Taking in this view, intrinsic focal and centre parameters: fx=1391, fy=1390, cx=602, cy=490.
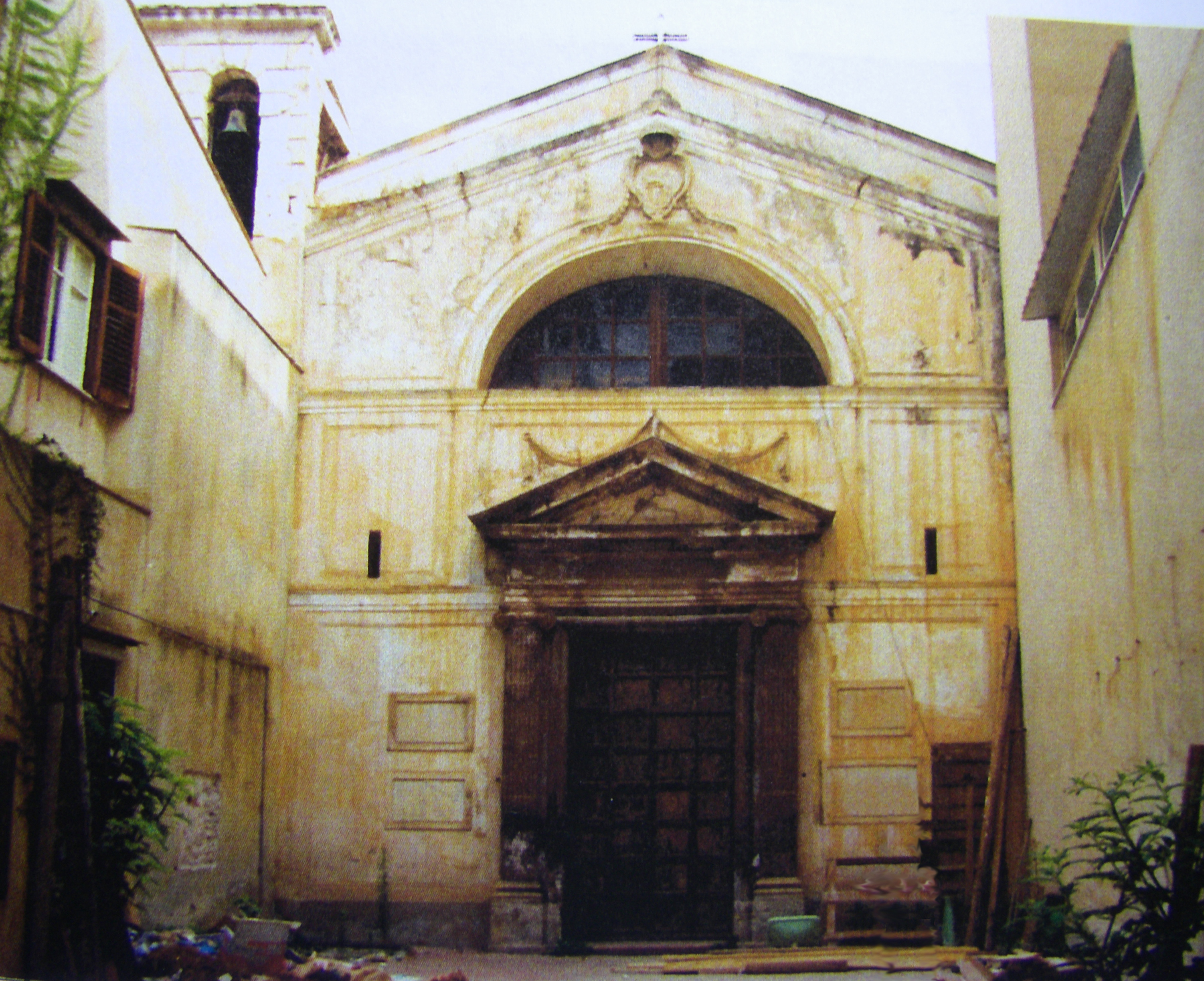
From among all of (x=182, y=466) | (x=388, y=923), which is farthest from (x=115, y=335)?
(x=388, y=923)

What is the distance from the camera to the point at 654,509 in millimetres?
10508

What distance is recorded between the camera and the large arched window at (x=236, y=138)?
11758mm

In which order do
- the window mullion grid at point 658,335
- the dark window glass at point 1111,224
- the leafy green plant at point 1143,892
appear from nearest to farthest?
the leafy green plant at point 1143,892
the dark window glass at point 1111,224
the window mullion grid at point 658,335

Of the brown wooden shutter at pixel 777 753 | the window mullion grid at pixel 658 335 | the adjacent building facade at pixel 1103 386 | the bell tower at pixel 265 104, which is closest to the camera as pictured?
the adjacent building facade at pixel 1103 386

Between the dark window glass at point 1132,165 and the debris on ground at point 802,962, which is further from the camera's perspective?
the debris on ground at point 802,962

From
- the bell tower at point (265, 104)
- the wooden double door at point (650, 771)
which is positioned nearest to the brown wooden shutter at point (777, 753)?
the wooden double door at point (650, 771)

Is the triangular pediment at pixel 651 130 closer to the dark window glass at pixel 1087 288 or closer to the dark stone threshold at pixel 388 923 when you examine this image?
the dark window glass at pixel 1087 288

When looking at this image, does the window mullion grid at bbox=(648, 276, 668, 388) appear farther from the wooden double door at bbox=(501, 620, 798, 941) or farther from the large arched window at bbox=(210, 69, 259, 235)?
the large arched window at bbox=(210, 69, 259, 235)

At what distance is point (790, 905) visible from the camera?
32.4 feet

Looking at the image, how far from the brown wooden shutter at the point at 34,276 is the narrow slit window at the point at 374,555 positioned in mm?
3915

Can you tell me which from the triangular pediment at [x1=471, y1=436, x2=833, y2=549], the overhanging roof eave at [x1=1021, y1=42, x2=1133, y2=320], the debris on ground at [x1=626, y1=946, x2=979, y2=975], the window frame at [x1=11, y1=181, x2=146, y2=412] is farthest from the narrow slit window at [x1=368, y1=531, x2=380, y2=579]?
the overhanging roof eave at [x1=1021, y1=42, x2=1133, y2=320]

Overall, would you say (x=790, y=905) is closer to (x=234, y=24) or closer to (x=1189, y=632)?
(x=1189, y=632)

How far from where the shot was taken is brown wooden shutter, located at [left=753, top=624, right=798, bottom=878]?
10008mm

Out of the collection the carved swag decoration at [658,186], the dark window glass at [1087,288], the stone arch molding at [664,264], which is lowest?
the dark window glass at [1087,288]
